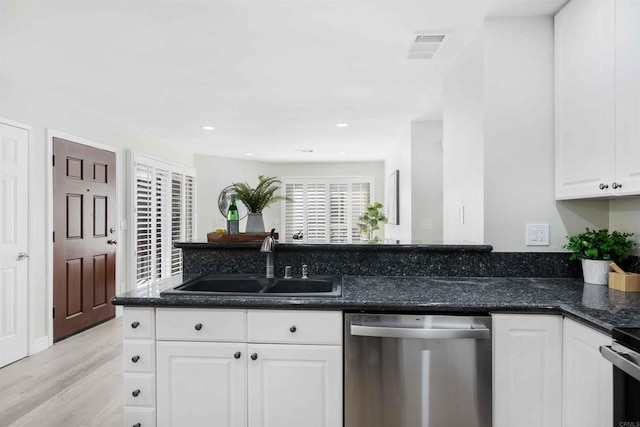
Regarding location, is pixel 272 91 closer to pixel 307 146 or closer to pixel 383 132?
pixel 383 132

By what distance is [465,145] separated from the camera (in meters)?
2.60

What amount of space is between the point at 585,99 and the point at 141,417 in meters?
2.55

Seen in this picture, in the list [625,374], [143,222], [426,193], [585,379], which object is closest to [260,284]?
[585,379]

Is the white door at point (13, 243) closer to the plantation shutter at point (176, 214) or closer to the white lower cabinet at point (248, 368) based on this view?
the white lower cabinet at point (248, 368)

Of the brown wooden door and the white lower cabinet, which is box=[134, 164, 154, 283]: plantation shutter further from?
the white lower cabinet

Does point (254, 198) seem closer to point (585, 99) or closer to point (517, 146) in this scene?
point (517, 146)

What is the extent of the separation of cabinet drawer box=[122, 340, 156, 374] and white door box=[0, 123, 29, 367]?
2.25 metres

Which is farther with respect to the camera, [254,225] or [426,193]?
[426,193]

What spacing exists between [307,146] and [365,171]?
7.25 ft

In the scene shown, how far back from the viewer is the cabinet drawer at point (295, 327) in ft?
5.68

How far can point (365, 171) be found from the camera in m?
8.29

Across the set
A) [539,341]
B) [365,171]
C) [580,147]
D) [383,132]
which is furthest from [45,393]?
[365,171]

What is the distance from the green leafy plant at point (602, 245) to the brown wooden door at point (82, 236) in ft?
13.9

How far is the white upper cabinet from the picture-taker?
5.43 feet
